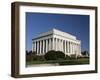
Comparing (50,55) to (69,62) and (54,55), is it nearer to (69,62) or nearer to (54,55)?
(54,55)

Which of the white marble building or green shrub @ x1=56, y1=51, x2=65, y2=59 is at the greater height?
the white marble building

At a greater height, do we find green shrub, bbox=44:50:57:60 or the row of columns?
the row of columns

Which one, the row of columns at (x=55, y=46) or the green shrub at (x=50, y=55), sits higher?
the row of columns at (x=55, y=46)

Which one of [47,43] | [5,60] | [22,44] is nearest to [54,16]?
[47,43]

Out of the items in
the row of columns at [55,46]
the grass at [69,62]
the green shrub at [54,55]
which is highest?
the row of columns at [55,46]

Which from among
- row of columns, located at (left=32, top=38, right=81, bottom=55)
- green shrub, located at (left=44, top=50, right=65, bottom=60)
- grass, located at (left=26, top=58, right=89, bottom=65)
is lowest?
grass, located at (left=26, top=58, right=89, bottom=65)

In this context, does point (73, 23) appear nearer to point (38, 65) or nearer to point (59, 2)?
point (59, 2)

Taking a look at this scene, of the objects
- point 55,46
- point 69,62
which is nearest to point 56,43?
point 55,46
